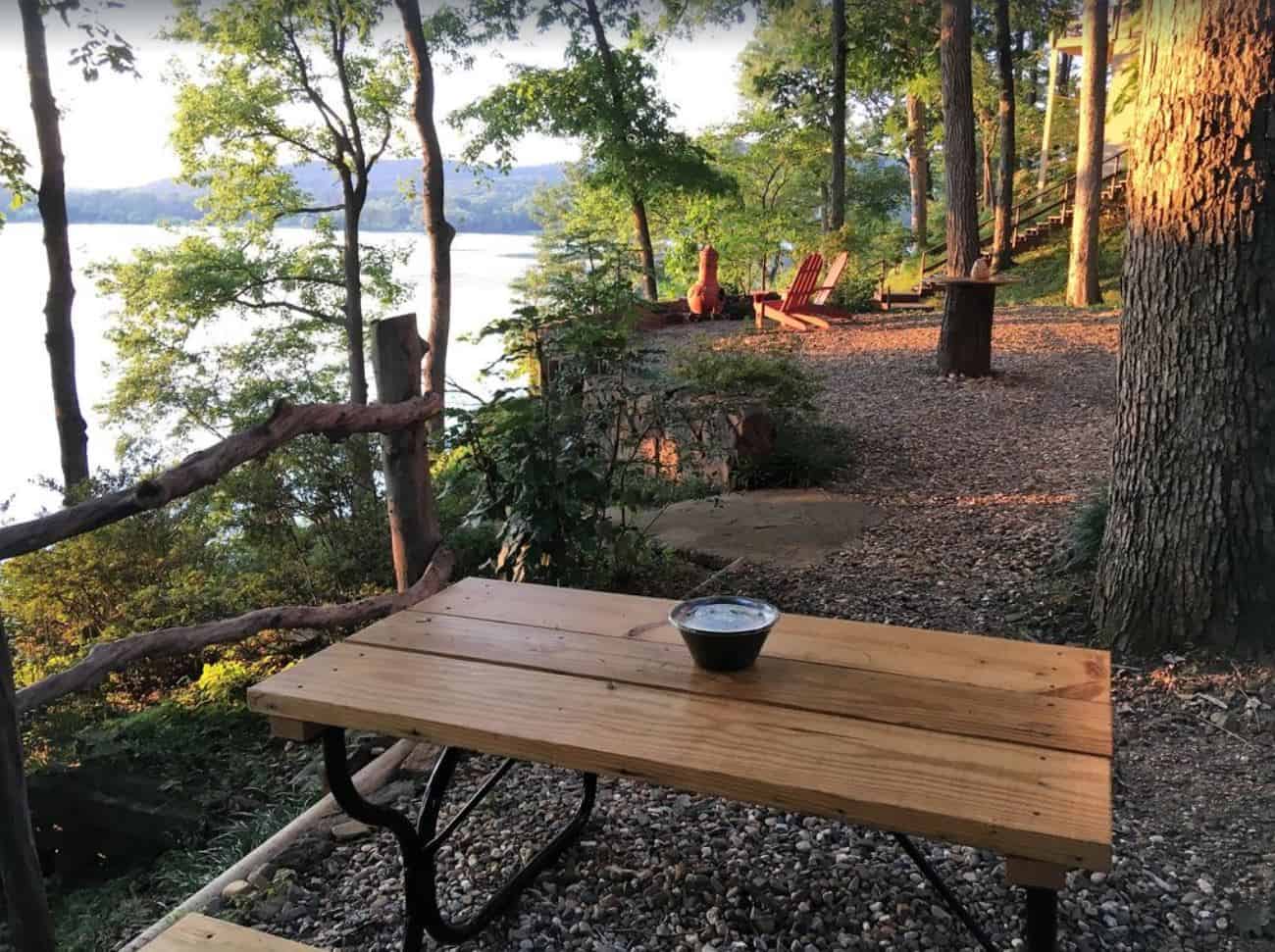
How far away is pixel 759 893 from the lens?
1.89m

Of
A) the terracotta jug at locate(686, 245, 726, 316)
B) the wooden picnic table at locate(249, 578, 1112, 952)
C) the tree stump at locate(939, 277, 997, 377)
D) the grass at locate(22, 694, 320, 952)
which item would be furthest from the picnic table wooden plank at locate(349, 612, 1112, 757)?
the terracotta jug at locate(686, 245, 726, 316)

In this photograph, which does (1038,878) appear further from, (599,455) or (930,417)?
(930,417)

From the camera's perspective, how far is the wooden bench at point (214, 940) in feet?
4.07

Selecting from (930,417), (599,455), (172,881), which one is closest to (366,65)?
(930,417)

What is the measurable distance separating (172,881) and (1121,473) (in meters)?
3.03

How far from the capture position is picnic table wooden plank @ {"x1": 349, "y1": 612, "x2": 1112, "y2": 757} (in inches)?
47.9

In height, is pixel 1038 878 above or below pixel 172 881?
above

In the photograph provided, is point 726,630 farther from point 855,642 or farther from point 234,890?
point 234,890

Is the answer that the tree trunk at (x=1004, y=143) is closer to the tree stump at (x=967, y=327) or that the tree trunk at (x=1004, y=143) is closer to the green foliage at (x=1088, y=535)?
the tree stump at (x=967, y=327)

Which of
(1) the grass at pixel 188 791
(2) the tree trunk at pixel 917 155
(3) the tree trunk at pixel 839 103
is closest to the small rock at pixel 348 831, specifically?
(1) the grass at pixel 188 791

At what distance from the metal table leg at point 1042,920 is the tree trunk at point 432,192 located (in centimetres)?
886

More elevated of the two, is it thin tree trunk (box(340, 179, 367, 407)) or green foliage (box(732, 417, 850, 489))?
thin tree trunk (box(340, 179, 367, 407))

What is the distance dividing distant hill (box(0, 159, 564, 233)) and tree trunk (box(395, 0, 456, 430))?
0.63m

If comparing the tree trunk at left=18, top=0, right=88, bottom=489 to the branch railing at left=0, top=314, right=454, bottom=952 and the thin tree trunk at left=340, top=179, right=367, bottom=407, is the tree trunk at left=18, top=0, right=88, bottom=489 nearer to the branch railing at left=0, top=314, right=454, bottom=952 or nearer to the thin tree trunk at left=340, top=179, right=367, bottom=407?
the thin tree trunk at left=340, top=179, right=367, bottom=407
